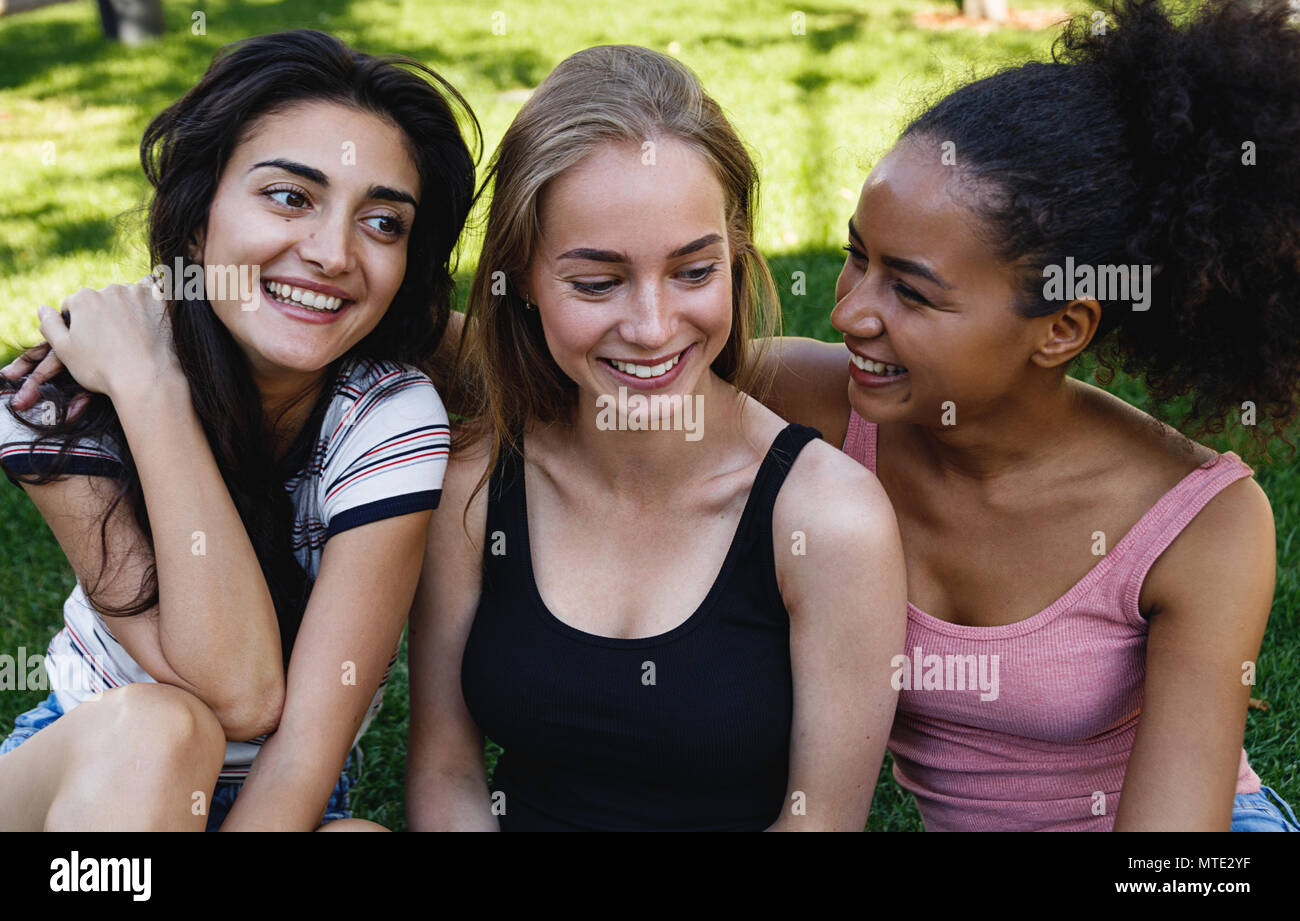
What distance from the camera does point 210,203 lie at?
2566 mm

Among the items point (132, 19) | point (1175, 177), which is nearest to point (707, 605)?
point (1175, 177)

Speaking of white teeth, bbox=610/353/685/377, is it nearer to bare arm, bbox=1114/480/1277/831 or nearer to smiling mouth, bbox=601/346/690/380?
smiling mouth, bbox=601/346/690/380

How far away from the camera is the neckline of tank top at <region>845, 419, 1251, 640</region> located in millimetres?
2342

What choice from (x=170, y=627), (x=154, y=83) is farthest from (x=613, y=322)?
(x=154, y=83)

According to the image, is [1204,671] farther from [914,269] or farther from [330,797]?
[330,797]

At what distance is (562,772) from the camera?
2449 millimetres

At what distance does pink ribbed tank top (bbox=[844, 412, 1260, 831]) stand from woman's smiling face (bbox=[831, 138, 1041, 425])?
401 mm

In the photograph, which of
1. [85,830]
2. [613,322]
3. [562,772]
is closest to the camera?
[85,830]

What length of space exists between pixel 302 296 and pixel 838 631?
1209 mm

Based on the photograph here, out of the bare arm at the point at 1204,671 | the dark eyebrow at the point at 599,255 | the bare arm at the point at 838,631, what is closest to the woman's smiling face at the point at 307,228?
the dark eyebrow at the point at 599,255

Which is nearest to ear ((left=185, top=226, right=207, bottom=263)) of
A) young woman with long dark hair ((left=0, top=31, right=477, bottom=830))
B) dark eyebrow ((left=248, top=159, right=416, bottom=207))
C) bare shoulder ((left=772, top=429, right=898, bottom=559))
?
young woman with long dark hair ((left=0, top=31, right=477, bottom=830))
